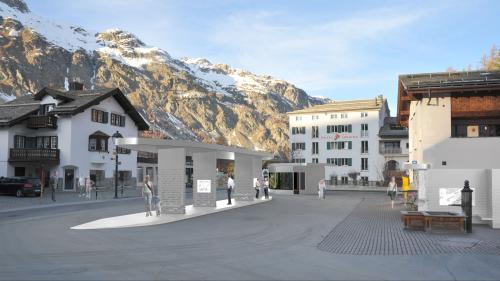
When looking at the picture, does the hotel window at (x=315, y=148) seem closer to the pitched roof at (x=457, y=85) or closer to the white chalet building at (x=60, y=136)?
the white chalet building at (x=60, y=136)

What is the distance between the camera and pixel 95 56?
198 meters

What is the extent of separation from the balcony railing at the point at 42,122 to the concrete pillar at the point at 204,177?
77.1ft

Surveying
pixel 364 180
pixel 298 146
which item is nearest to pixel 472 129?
pixel 364 180

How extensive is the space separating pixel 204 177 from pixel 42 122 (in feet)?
80.8

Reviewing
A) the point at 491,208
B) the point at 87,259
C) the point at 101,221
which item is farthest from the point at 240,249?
the point at 491,208

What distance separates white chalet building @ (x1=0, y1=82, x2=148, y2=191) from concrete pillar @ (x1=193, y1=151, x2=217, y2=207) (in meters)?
22.0

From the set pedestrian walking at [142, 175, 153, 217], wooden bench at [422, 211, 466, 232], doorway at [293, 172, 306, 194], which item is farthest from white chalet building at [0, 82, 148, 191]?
wooden bench at [422, 211, 466, 232]

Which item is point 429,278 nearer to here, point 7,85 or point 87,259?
point 87,259

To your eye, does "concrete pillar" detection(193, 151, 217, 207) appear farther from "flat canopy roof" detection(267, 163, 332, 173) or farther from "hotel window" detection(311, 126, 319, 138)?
"hotel window" detection(311, 126, 319, 138)

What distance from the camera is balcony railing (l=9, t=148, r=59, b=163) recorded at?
43.0m

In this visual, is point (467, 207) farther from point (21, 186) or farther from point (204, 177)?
point (21, 186)

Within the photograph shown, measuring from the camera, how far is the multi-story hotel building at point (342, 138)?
70812mm

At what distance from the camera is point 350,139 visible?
7238 centimetres

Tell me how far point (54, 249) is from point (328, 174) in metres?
62.5
